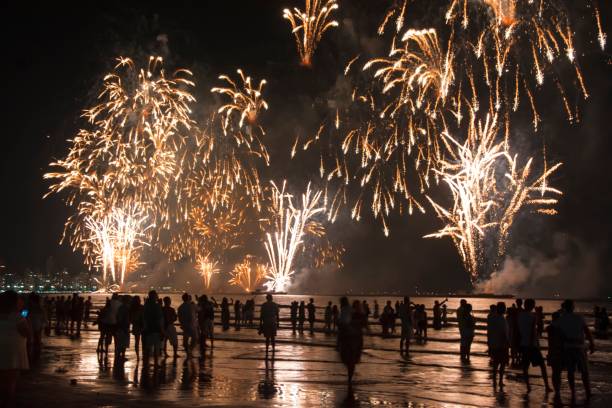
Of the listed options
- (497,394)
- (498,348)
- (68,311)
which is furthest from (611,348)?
(68,311)

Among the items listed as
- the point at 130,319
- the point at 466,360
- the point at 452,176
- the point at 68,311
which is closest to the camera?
the point at 130,319

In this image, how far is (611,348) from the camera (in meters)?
26.0

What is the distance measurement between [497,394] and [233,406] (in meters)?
5.09

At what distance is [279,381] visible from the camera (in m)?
14.7

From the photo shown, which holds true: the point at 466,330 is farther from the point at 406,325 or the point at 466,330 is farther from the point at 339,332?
the point at 339,332

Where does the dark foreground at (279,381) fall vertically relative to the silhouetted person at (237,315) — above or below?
below

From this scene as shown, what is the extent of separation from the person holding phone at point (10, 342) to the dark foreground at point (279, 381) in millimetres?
2097

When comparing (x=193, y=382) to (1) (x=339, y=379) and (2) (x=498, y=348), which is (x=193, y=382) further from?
(2) (x=498, y=348)

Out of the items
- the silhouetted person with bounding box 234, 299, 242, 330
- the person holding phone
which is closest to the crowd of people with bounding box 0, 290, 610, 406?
the person holding phone

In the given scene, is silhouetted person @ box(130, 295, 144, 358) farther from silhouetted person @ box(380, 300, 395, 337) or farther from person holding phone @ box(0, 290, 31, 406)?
silhouetted person @ box(380, 300, 395, 337)

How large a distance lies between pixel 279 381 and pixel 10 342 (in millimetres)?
6842

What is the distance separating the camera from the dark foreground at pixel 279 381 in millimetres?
11953

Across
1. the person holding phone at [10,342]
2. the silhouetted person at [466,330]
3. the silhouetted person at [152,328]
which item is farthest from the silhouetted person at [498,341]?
the person holding phone at [10,342]

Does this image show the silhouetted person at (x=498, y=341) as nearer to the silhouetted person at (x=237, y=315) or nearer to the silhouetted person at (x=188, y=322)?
the silhouetted person at (x=188, y=322)
